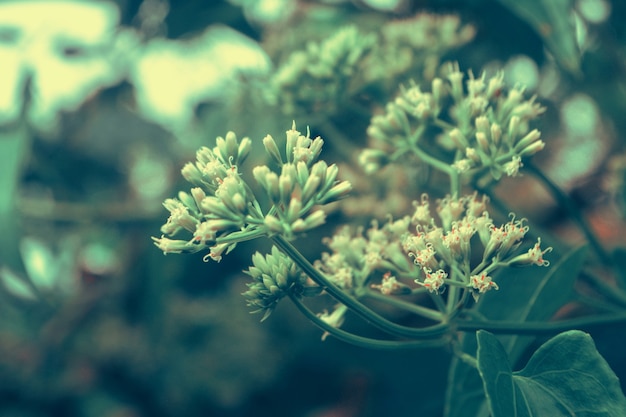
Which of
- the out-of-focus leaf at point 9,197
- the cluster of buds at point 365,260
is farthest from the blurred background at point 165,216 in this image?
the cluster of buds at point 365,260

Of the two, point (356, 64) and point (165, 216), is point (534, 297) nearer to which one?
point (356, 64)

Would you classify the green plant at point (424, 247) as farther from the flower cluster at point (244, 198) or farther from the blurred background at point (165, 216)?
the blurred background at point (165, 216)

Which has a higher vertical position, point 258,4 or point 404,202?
point 258,4

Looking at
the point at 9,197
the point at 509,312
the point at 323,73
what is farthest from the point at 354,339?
the point at 9,197

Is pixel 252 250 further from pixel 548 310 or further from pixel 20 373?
pixel 548 310

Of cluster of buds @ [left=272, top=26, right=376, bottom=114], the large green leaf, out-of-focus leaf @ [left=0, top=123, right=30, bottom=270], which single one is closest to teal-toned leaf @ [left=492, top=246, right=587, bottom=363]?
the large green leaf

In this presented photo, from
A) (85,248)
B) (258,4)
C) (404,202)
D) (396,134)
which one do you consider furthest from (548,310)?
(85,248)
